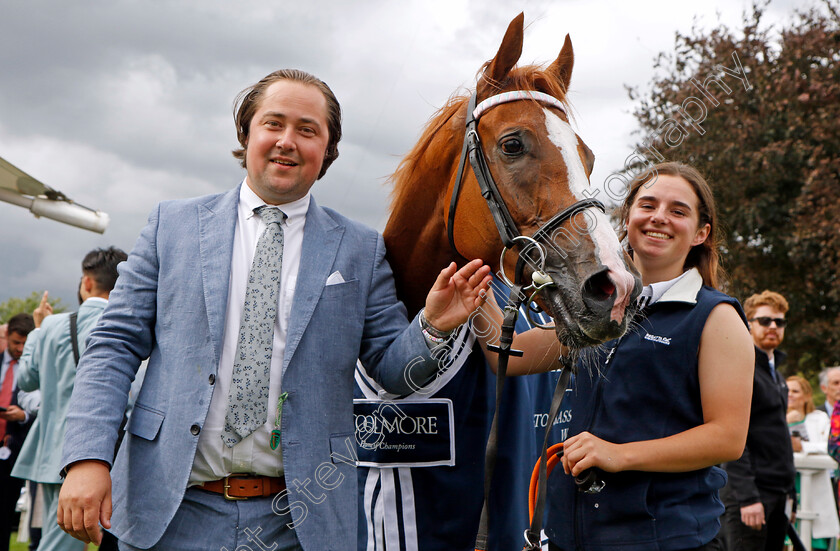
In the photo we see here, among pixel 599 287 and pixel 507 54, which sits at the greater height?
pixel 507 54

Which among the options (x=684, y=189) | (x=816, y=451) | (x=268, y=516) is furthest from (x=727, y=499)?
(x=268, y=516)

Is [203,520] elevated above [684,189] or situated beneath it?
situated beneath

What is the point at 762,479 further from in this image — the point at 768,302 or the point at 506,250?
the point at 506,250

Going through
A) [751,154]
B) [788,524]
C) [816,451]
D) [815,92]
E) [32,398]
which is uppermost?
[815,92]

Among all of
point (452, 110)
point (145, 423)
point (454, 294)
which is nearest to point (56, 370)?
point (145, 423)

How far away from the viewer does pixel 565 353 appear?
92.8 inches

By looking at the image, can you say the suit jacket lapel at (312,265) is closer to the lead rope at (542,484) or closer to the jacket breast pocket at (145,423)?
the jacket breast pocket at (145,423)

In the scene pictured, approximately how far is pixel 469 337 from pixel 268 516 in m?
1.01

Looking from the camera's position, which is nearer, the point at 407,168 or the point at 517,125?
the point at 517,125

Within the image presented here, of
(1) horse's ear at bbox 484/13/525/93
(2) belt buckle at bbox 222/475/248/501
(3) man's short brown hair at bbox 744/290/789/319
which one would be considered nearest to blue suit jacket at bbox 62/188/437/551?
(2) belt buckle at bbox 222/475/248/501

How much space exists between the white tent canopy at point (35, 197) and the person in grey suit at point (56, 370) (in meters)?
6.15

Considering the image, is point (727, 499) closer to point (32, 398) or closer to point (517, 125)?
point (517, 125)

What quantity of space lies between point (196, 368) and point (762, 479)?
165 inches

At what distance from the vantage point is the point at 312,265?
7.41ft
